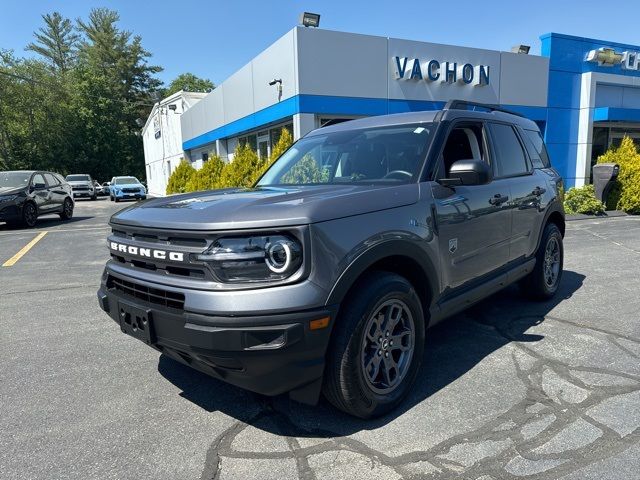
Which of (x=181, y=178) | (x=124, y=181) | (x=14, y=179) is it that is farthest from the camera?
(x=124, y=181)

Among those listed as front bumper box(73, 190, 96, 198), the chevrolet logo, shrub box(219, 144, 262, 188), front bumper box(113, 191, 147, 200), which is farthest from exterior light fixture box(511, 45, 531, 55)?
front bumper box(73, 190, 96, 198)

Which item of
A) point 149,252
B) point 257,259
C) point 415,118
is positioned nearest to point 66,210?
point 149,252

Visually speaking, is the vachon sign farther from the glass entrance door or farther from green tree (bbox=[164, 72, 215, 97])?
green tree (bbox=[164, 72, 215, 97])

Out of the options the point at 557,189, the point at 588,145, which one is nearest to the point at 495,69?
the point at 588,145

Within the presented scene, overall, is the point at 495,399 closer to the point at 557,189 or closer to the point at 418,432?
the point at 418,432

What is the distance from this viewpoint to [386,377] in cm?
291

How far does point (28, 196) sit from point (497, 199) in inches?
540

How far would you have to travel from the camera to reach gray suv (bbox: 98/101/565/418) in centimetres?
234

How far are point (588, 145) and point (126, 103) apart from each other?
50.1 meters

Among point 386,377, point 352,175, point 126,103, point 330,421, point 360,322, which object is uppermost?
point 126,103

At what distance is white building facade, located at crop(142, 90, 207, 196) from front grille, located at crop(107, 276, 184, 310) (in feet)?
86.5

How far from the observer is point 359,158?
3.66 metres

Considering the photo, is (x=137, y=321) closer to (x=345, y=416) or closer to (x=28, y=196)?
(x=345, y=416)

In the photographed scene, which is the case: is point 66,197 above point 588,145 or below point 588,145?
below
